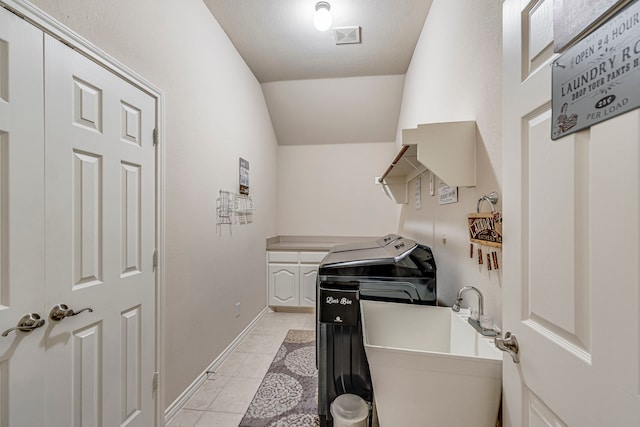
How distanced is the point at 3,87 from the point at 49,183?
0.33 meters

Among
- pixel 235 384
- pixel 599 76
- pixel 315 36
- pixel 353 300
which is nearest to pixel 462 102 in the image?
pixel 599 76

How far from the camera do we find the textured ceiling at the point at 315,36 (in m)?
2.21

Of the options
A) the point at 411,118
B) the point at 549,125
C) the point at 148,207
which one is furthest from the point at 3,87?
the point at 411,118

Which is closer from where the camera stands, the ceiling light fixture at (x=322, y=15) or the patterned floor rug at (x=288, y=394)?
the patterned floor rug at (x=288, y=394)

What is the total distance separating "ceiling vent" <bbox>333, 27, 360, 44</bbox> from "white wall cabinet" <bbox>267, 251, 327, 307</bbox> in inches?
90.9

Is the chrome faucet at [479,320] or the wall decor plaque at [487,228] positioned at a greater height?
the wall decor plaque at [487,228]

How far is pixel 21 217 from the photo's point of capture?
3.18 ft

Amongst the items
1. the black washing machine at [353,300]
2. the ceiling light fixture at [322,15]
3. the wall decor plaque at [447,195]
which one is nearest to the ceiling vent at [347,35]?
the ceiling light fixture at [322,15]

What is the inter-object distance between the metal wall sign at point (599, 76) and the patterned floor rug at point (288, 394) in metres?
1.87

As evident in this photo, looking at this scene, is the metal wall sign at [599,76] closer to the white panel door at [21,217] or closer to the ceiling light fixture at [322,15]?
the white panel door at [21,217]

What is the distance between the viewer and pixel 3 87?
3.00ft

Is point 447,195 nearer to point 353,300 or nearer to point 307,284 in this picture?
point 353,300

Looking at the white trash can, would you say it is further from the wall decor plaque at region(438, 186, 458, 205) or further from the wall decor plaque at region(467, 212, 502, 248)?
the wall decor plaque at region(438, 186, 458, 205)

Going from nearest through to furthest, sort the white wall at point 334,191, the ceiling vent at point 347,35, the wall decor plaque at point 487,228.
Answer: the wall decor plaque at point 487,228, the ceiling vent at point 347,35, the white wall at point 334,191
